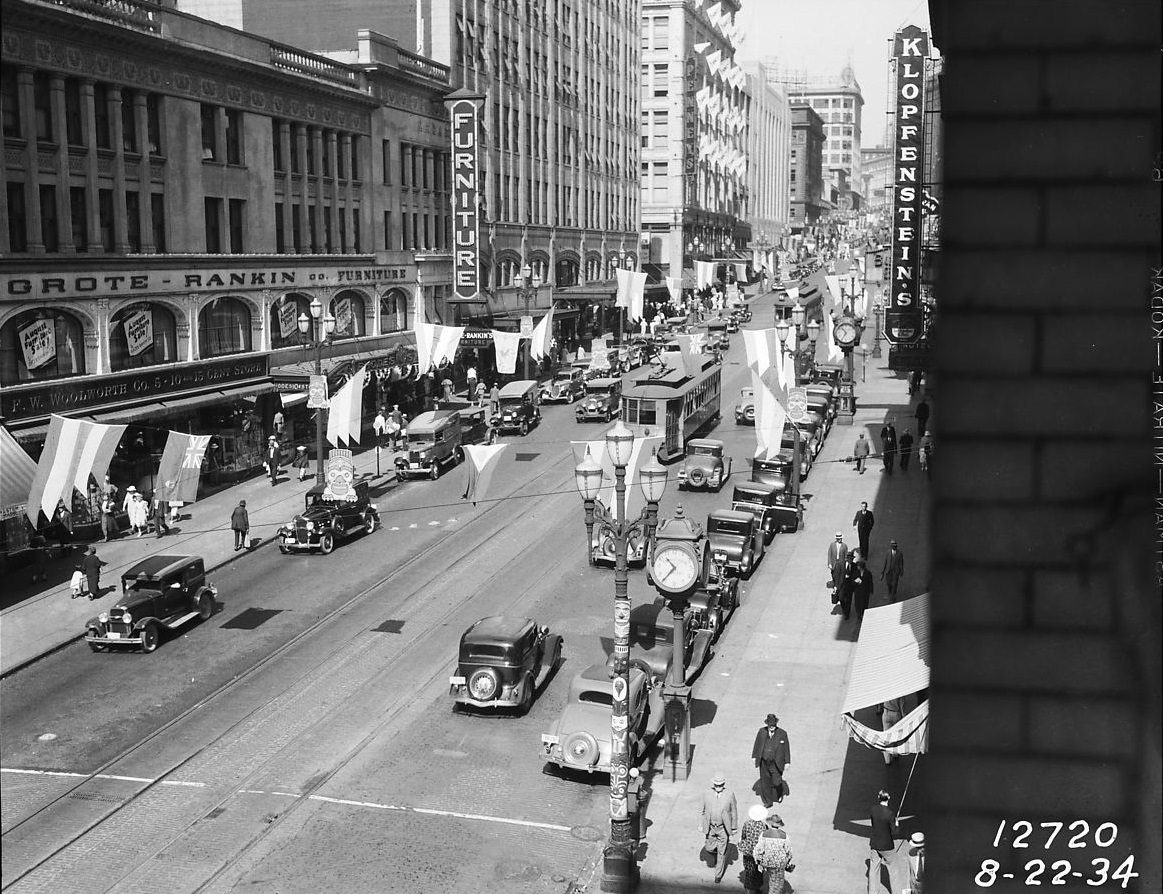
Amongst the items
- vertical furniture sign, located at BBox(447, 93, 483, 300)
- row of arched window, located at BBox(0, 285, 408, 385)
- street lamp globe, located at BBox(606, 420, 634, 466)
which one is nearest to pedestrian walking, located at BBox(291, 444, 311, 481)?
row of arched window, located at BBox(0, 285, 408, 385)

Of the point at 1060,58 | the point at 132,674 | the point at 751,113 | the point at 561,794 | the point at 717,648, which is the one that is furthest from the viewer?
the point at 751,113

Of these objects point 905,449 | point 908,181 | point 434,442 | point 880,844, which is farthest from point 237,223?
point 880,844

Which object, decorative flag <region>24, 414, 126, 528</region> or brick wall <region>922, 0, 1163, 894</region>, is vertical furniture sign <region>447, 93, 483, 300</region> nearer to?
decorative flag <region>24, 414, 126, 528</region>

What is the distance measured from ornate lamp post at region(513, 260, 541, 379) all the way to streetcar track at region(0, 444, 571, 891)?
28.6 meters

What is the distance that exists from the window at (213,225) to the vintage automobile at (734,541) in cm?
2234

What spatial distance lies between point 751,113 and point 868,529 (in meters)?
150

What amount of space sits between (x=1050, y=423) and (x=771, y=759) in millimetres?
13972

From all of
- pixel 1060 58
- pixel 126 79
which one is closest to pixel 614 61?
pixel 126 79

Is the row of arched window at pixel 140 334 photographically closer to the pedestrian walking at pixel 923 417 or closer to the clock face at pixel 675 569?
the clock face at pixel 675 569

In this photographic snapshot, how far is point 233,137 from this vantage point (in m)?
46.8

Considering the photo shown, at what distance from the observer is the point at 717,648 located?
88.3 feet

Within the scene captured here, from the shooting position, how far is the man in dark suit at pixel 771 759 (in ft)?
60.9

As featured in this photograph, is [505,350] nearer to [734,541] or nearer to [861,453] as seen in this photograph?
[861,453]

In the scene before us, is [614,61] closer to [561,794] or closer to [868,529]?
[868,529]
